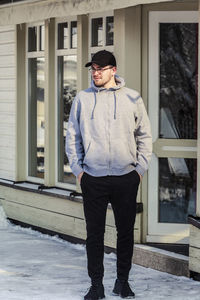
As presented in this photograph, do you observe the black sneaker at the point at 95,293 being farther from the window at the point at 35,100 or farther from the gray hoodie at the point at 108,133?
the window at the point at 35,100

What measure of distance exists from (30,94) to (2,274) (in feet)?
10.6

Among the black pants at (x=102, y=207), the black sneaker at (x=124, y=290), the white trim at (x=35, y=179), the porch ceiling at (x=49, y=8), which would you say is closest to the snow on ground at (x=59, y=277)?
the black sneaker at (x=124, y=290)

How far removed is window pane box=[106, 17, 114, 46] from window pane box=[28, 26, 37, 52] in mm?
1611

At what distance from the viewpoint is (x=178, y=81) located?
26.8 ft

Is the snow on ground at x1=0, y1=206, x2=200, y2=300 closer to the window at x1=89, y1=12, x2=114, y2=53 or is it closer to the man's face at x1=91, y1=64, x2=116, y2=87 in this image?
the man's face at x1=91, y1=64, x2=116, y2=87

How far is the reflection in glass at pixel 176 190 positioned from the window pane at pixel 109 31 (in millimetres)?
1300

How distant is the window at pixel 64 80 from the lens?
9312mm

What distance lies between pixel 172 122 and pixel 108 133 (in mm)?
1931

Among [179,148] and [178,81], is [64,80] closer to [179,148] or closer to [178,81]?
[178,81]

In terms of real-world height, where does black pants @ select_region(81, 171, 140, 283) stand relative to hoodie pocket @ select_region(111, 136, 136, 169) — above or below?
below

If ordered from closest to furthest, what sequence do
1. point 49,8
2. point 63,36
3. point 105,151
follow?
point 105,151 < point 49,8 < point 63,36

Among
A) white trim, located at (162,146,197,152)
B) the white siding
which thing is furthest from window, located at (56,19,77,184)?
white trim, located at (162,146,197,152)

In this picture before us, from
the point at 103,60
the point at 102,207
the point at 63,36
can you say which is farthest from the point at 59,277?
the point at 63,36

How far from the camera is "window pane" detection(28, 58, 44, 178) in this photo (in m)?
10.0
